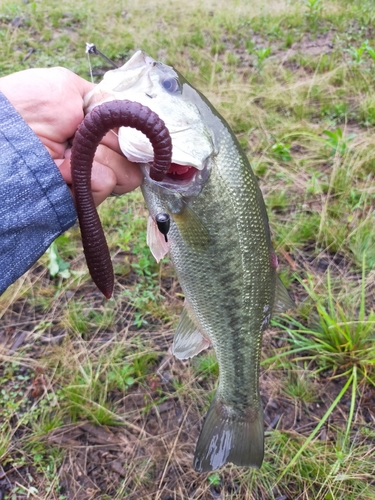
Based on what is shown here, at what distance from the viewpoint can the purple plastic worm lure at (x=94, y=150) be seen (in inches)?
50.9

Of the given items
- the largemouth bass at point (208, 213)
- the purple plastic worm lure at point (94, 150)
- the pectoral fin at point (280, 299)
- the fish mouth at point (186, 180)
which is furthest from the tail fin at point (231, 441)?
the fish mouth at point (186, 180)

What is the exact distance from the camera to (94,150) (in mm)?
1375

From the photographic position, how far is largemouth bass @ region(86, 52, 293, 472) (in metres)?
1.58

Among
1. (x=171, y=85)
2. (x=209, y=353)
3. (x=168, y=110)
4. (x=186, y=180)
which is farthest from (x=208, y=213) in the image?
(x=209, y=353)

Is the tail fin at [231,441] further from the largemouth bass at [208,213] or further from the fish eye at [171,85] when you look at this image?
the fish eye at [171,85]

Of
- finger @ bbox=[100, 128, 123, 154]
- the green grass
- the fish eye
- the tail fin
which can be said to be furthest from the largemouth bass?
the green grass

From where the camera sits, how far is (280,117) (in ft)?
15.0

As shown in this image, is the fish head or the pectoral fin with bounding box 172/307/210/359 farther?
the pectoral fin with bounding box 172/307/210/359

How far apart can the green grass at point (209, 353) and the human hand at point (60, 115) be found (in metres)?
1.39

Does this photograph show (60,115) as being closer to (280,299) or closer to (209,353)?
(280,299)

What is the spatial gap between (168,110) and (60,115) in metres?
0.42

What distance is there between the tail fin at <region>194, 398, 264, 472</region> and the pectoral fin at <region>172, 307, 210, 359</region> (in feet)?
1.12

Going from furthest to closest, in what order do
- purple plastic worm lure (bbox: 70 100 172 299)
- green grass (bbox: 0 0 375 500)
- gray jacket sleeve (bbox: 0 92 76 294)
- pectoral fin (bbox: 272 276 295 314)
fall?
1. green grass (bbox: 0 0 375 500)
2. pectoral fin (bbox: 272 276 295 314)
3. gray jacket sleeve (bbox: 0 92 76 294)
4. purple plastic worm lure (bbox: 70 100 172 299)

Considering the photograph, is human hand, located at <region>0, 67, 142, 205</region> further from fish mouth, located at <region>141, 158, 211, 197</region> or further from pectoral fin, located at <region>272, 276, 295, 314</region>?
pectoral fin, located at <region>272, 276, 295, 314</region>
